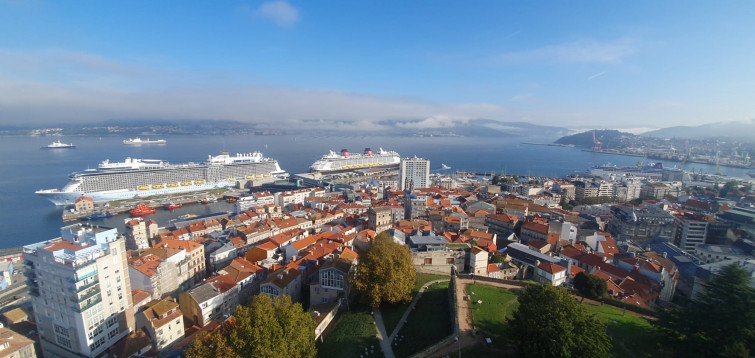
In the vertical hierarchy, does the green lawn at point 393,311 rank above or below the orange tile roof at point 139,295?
above

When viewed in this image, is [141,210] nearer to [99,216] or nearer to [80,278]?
[99,216]

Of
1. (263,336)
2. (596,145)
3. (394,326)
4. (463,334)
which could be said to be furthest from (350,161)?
(596,145)

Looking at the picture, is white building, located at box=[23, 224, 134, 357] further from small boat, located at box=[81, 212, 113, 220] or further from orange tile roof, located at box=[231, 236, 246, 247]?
small boat, located at box=[81, 212, 113, 220]

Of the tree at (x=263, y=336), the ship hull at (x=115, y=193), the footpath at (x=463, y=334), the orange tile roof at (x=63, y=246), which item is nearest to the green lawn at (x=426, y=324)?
the footpath at (x=463, y=334)

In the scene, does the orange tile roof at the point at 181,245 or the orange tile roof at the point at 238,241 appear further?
the orange tile roof at the point at 238,241

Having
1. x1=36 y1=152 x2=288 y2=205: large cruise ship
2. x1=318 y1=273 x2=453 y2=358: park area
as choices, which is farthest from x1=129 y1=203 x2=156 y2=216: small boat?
x1=318 y1=273 x2=453 y2=358: park area

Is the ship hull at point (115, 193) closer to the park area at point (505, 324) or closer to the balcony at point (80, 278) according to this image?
the balcony at point (80, 278)

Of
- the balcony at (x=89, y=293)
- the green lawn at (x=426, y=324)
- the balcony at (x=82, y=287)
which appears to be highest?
the balcony at (x=82, y=287)
